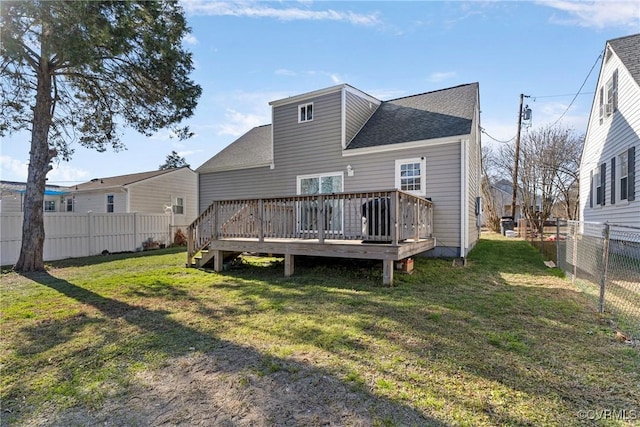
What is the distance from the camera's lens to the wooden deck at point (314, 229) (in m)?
6.20

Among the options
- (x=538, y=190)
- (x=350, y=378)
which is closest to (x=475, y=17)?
(x=350, y=378)

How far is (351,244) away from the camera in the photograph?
21.2 ft

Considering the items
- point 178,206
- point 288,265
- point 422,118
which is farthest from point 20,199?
point 422,118

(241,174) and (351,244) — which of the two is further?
(241,174)

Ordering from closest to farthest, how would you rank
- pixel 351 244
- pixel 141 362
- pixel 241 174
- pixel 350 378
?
pixel 350 378, pixel 141 362, pixel 351 244, pixel 241 174

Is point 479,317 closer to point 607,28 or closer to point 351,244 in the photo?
point 351,244

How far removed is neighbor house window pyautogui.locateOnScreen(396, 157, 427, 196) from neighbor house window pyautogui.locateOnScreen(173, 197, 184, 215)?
47.8 ft

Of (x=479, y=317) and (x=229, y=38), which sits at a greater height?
(x=229, y=38)

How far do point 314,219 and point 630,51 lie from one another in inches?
396

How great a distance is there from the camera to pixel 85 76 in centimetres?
886

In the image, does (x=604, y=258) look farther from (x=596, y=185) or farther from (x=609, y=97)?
(x=596, y=185)

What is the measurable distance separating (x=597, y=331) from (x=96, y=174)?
99.0 ft

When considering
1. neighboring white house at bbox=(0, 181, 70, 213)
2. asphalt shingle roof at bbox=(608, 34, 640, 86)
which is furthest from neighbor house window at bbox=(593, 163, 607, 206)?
neighboring white house at bbox=(0, 181, 70, 213)

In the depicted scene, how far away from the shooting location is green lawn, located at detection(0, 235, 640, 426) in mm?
2482
